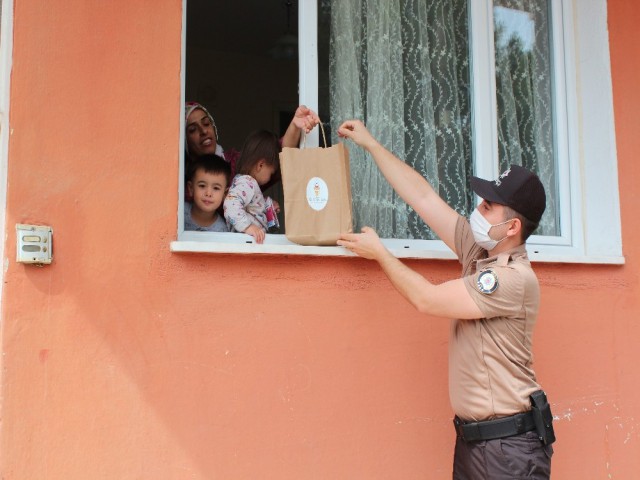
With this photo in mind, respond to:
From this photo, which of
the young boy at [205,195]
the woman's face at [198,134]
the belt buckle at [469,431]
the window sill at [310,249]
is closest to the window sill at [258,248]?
the window sill at [310,249]

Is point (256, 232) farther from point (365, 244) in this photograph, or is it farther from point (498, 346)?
point (498, 346)

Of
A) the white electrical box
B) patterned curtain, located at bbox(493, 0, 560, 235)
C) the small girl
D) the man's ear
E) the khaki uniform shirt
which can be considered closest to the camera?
the white electrical box

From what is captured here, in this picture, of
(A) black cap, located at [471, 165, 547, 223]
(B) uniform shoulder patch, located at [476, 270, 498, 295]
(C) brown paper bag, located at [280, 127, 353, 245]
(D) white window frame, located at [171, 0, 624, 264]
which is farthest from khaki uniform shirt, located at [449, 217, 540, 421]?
(D) white window frame, located at [171, 0, 624, 264]

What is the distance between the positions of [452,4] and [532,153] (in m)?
0.89

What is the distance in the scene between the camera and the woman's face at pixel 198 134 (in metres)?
3.21

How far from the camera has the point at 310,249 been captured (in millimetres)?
2752

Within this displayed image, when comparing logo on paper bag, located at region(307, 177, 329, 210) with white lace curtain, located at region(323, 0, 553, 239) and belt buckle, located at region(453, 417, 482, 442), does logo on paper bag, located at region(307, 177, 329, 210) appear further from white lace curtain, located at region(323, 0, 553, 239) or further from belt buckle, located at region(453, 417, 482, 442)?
belt buckle, located at region(453, 417, 482, 442)

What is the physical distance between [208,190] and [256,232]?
0.29m

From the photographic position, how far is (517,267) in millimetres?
2467

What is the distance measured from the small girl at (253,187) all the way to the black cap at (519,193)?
0.94m

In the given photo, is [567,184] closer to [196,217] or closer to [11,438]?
[196,217]

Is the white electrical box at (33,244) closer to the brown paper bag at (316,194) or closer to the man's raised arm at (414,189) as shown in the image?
the brown paper bag at (316,194)

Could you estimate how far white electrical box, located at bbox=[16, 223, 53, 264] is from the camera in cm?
230

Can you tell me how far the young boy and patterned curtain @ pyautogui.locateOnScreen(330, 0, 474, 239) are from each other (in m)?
0.58
